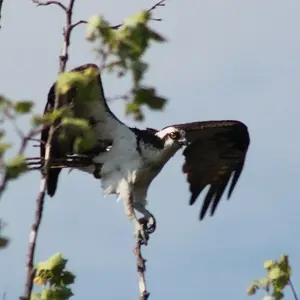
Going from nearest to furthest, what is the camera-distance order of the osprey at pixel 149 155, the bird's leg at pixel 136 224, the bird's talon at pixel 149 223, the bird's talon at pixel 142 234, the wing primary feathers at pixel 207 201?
the bird's talon at pixel 142 234, the bird's leg at pixel 136 224, the bird's talon at pixel 149 223, the osprey at pixel 149 155, the wing primary feathers at pixel 207 201

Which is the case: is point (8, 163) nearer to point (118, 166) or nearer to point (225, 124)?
point (118, 166)

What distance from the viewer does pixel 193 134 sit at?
14680mm

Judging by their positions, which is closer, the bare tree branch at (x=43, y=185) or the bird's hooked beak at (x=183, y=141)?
the bare tree branch at (x=43, y=185)

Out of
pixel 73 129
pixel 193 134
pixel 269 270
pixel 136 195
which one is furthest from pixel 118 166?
pixel 73 129

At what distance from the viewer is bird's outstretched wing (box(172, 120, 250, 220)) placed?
14781 millimetres

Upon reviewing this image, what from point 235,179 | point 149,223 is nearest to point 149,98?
point 149,223

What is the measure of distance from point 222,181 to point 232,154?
42cm

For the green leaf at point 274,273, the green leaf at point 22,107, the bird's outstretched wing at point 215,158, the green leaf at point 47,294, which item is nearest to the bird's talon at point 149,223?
the bird's outstretched wing at point 215,158

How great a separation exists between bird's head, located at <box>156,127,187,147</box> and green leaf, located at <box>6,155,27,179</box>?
8.91 metres

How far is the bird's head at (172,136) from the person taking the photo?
1345 cm

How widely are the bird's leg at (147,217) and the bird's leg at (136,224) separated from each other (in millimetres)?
83

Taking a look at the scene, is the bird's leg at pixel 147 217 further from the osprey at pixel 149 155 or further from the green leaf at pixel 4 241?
the green leaf at pixel 4 241

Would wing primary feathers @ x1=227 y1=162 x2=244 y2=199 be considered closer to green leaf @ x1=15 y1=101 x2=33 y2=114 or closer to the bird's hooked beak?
the bird's hooked beak

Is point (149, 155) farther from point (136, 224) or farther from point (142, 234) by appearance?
point (142, 234)
